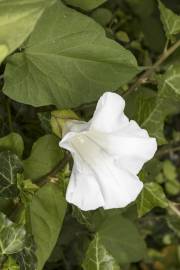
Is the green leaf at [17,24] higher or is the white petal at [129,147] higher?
the green leaf at [17,24]

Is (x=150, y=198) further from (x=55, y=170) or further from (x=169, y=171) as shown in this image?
→ (x=169, y=171)

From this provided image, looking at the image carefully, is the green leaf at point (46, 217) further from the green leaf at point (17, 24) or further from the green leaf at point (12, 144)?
the green leaf at point (17, 24)

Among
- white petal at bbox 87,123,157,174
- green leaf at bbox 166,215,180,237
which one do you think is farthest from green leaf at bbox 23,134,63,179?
green leaf at bbox 166,215,180,237

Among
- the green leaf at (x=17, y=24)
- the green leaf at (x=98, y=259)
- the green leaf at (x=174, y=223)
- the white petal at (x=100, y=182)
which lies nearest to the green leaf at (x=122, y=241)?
the green leaf at (x=174, y=223)

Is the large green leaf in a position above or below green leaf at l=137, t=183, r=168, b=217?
above

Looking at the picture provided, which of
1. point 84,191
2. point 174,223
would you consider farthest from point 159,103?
point 174,223

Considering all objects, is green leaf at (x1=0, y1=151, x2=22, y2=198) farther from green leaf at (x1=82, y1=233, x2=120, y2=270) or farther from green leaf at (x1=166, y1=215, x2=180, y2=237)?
green leaf at (x1=166, y1=215, x2=180, y2=237)
